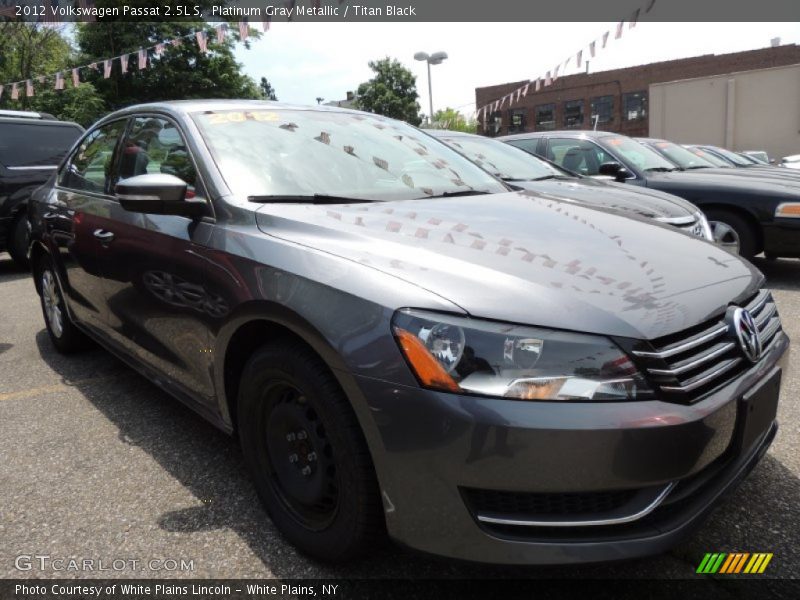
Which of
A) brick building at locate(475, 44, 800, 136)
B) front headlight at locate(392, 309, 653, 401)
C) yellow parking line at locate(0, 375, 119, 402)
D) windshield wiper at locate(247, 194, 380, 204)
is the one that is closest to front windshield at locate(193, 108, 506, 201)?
windshield wiper at locate(247, 194, 380, 204)

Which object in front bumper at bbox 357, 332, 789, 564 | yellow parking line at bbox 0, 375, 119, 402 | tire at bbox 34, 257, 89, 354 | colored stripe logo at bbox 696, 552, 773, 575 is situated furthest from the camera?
tire at bbox 34, 257, 89, 354

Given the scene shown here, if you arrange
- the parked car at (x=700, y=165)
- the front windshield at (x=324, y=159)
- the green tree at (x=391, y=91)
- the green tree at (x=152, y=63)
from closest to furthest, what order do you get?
the front windshield at (x=324, y=159)
the parked car at (x=700, y=165)
the green tree at (x=152, y=63)
the green tree at (x=391, y=91)

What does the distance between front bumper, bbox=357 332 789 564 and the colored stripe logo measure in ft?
1.44

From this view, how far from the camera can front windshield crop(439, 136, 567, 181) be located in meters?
5.77

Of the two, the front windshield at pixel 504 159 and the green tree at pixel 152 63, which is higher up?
the green tree at pixel 152 63

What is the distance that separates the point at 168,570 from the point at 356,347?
1072 millimetres

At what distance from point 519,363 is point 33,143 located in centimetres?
850

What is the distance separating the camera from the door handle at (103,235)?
2975 millimetres

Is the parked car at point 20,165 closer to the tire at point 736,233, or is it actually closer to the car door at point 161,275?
the car door at point 161,275

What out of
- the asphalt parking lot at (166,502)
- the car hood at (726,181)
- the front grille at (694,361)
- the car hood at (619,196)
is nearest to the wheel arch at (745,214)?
the car hood at (726,181)

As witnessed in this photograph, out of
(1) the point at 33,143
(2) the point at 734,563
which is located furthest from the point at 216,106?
(1) the point at 33,143

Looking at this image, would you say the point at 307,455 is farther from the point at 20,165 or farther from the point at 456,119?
the point at 456,119

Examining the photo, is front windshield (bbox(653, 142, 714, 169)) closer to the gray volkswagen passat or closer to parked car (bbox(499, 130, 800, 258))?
parked car (bbox(499, 130, 800, 258))

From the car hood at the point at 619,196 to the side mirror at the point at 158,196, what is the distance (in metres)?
2.85
